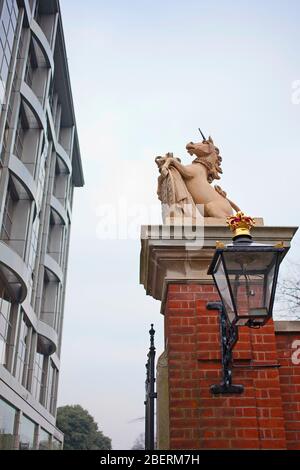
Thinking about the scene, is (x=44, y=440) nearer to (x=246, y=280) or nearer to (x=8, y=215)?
(x=8, y=215)

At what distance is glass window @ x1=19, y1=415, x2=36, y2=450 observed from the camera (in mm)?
Result: 24195

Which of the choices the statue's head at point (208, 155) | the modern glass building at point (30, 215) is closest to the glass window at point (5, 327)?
the modern glass building at point (30, 215)

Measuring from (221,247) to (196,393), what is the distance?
1.07 metres

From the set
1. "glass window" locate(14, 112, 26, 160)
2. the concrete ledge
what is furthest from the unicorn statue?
"glass window" locate(14, 112, 26, 160)

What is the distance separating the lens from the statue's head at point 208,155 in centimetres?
470

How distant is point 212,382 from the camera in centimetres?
337

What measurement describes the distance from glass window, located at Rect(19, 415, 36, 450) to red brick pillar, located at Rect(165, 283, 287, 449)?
23.0 meters

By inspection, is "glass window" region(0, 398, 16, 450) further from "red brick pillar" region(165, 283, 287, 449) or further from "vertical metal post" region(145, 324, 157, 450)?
"red brick pillar" region(165, 283, 287, 449)

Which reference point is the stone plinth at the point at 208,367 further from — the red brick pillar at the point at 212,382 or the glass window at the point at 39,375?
the glass window at the point at 39,375

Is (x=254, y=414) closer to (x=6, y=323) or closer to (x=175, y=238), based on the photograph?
(x=175, y=238)

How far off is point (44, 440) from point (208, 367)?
30385mm

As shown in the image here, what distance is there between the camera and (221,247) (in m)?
2.97

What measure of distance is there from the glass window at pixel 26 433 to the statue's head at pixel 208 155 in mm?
22553

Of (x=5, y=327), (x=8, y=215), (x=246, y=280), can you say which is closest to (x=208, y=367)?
(x=246, y=280)
